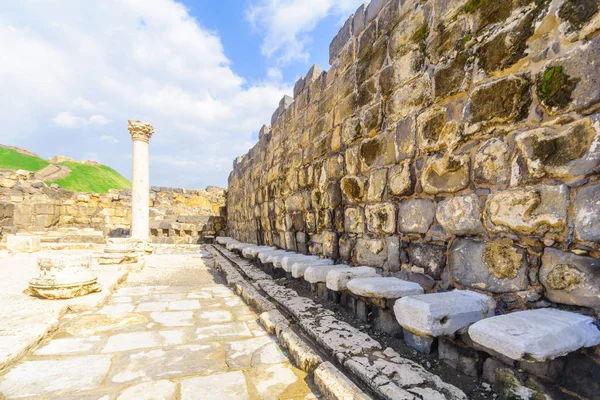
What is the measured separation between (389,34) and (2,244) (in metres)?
11.9

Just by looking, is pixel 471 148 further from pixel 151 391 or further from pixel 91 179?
pixel 91 179

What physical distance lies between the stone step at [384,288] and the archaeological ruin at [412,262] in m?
Result: 0.01

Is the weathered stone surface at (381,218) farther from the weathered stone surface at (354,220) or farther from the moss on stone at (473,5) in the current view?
the moss on stone at (473,5)

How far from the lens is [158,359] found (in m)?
2.18

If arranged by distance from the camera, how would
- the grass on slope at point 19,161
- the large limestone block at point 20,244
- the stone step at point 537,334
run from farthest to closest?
the grass on slope at point 19,161 → the large limestone block at point 20,244 → the stone step at point 537,334

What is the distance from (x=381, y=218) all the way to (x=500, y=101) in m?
1.20

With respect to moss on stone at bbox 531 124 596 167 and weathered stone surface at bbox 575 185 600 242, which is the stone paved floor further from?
moss on stone at bbox 531 124 596 167

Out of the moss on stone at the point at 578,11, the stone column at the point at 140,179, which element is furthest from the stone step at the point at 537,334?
the stone column at the point at 140,179

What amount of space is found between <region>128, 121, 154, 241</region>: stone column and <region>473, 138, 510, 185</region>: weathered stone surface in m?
10.2

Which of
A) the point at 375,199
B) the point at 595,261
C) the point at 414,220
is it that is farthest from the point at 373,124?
the point at 595,261

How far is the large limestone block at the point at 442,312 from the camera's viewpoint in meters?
1.44

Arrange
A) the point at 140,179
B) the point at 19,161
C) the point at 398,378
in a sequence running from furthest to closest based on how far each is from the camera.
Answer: the point at 19,161 → the point at 140,179 → the point at 398,378

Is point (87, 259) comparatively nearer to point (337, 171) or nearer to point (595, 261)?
point (337, 171)

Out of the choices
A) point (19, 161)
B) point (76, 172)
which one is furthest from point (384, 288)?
point (19, 161)
